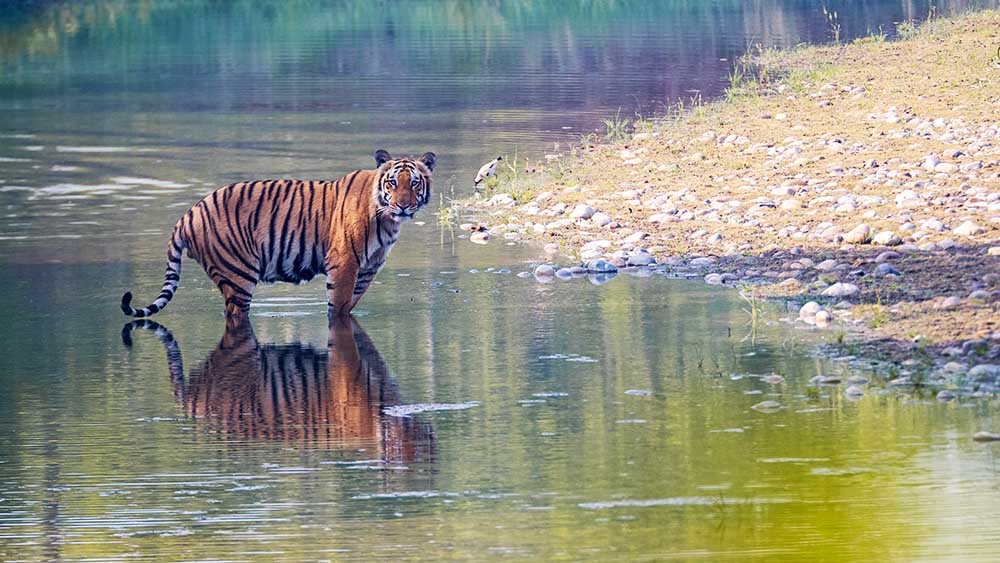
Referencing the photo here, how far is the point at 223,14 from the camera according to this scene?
130 feet

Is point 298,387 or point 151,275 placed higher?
point 151,275

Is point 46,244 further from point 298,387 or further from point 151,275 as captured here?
point 298,387

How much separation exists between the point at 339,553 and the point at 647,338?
394 cm

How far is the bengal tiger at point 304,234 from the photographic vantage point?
11.1 meters

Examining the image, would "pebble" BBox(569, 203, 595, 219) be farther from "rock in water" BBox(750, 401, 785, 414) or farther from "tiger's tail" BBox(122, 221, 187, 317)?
"rock in water" BBox(750, 401, 785, 414)

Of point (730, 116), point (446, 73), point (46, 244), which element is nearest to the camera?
point (46, 244)

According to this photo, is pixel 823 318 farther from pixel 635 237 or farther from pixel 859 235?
pixel 635 237

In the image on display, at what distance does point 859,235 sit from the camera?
1173 cm

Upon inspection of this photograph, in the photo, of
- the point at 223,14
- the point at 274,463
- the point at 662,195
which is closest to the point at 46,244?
the point at 662,195

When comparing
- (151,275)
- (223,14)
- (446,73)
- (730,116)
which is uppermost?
→ (223,14)

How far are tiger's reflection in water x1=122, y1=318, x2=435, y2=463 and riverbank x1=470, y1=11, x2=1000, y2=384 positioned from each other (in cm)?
263

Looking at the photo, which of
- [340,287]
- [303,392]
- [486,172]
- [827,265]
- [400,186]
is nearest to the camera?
[303,392]

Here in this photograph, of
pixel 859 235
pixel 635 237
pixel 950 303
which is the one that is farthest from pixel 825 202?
pixel 950 303

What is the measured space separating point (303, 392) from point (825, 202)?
5482 millimetres
